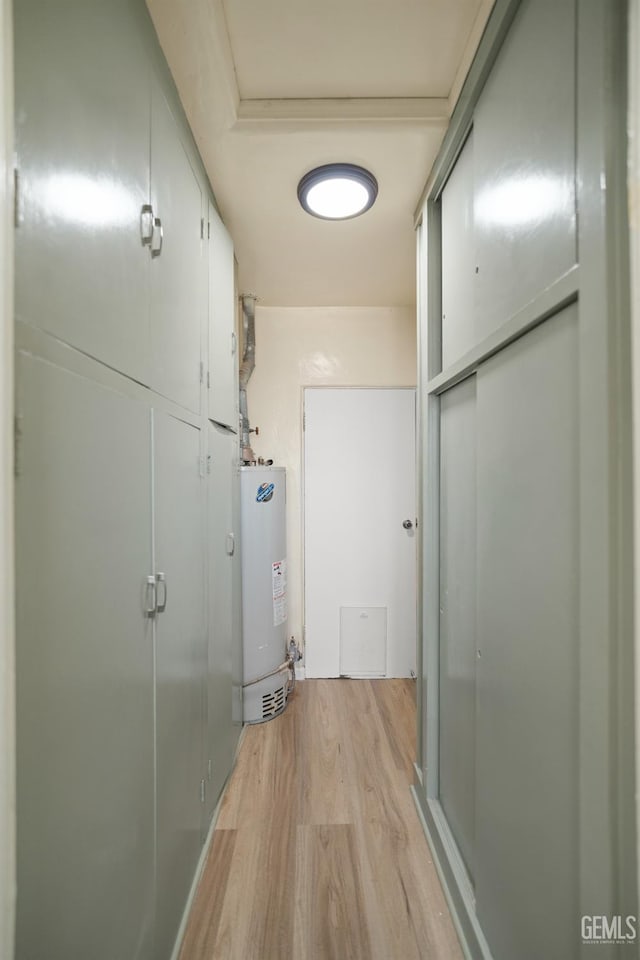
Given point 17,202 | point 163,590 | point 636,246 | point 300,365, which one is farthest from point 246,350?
point 636,246

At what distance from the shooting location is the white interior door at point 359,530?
2926mm

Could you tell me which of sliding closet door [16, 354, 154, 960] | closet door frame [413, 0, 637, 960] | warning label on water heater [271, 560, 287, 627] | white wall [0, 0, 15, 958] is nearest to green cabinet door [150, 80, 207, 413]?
sliding closet door [16, 354, 154, 960]

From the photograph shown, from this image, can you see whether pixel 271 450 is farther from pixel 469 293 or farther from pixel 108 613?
pixel 108 613

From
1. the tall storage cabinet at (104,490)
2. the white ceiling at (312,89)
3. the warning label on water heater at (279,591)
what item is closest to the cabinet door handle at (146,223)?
the tall storage cabinet at (104,490)

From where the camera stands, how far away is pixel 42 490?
2.03 feet

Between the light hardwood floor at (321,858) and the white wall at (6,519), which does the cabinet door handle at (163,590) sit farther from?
the light hardwood floor at (321,858)

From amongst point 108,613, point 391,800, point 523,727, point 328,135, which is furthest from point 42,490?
point 391,800

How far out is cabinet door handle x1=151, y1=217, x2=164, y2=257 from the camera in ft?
3.50

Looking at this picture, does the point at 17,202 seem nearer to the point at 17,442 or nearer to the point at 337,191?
the point at 17,442

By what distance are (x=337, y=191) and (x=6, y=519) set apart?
1.74 metres

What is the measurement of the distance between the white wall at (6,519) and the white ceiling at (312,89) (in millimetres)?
914

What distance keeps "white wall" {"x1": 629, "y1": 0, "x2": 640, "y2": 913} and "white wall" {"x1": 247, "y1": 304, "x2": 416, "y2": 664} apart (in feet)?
7.78

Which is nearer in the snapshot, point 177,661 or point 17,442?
point 17,442

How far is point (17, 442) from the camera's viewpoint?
0.56 meters
